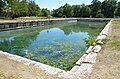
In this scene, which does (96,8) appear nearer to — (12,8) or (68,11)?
(68,11)

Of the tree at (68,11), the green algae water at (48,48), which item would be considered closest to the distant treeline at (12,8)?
the green algae water at (48,48)

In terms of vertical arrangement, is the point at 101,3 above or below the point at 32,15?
above

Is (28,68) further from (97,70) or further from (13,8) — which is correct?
(13,8)

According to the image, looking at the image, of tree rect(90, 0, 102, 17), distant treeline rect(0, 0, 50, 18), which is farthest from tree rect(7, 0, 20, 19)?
tree rect(90, 0, 102, 17)

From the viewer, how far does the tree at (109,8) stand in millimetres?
54003

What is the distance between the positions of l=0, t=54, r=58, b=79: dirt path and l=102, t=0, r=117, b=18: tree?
172ft

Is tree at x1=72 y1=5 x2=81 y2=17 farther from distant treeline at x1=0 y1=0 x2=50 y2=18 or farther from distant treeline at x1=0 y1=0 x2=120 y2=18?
distant treeline at x1=0 y1=0 x2=50 y2=18

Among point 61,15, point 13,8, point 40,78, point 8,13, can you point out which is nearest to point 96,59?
point 40,78

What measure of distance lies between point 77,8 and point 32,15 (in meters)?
17.9

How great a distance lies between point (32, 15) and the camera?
44.4 m

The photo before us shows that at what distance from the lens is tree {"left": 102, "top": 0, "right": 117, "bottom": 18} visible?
54003mm

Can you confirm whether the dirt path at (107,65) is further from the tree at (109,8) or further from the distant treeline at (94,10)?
the tree at (109,8)

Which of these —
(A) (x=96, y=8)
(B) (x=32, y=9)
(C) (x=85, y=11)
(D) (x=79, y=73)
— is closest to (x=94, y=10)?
(A) (x=96, y=8)

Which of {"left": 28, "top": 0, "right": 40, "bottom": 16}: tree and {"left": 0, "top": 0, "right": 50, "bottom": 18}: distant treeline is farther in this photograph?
{"left": 28, "top": 0, "right": 40, "bottom": 16}: tree
